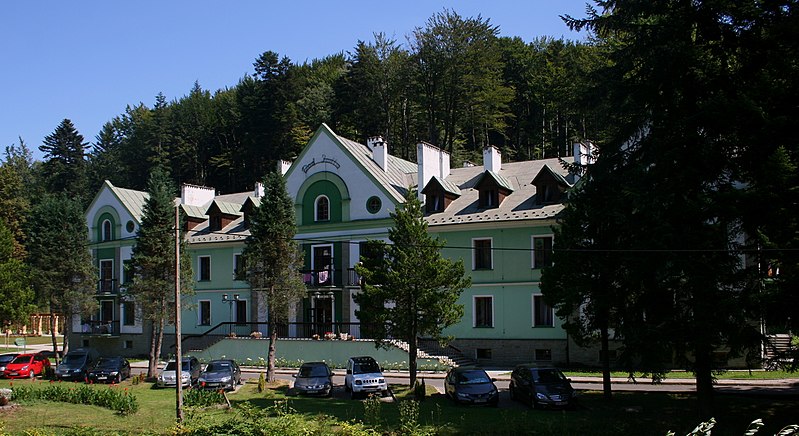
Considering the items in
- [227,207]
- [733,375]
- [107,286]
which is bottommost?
[733,375]

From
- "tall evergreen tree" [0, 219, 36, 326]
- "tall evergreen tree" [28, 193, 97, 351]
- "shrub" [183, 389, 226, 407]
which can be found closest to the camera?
"shrub" [183, 389, 226, 407]

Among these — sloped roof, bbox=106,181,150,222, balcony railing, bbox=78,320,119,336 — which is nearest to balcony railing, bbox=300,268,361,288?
sloped roof, bbox=106,181,150,222

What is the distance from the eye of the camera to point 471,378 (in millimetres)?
28484

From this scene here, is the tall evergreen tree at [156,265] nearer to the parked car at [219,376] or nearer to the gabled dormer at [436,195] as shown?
the parked car at [219,376]

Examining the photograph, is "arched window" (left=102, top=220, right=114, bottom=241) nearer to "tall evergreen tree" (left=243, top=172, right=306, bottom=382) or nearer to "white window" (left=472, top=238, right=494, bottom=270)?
"tall evergreen tree" (left=243, top=172, right=306, bottom=382)

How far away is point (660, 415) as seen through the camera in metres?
24.3

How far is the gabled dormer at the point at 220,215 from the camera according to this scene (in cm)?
5209

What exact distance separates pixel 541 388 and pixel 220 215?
104 feet

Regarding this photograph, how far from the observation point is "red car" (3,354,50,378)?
4003 centimetres

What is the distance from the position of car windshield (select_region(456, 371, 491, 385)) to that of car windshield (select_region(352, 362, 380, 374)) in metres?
4.46

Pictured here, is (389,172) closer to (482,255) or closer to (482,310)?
(482,255)

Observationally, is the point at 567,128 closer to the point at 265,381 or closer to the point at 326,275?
the point at 326,275

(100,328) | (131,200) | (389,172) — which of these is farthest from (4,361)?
(389,172)

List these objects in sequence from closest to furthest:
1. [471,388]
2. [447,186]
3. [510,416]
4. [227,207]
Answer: [510,416] → [471,388] → [447,186] → [227,207]
